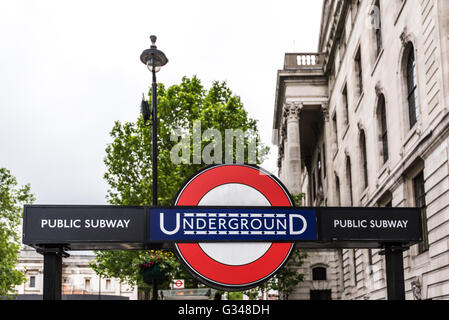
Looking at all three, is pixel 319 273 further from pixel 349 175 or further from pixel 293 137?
pixel 293 137

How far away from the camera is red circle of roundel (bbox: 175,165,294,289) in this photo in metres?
3.09

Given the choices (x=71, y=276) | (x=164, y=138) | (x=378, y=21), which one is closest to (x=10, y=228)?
(x=164, y=138)

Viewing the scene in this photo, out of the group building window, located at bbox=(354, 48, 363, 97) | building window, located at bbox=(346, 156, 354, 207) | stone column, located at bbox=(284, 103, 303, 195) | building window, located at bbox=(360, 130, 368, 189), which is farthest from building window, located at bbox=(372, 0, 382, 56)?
stone column, located at bbox=(284, 103, 303, 195)

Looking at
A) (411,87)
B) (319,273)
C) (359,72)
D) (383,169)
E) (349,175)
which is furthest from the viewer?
(319,273)

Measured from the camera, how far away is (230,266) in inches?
123

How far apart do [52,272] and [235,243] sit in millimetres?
1141

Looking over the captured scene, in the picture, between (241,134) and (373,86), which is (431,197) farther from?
(241,134)

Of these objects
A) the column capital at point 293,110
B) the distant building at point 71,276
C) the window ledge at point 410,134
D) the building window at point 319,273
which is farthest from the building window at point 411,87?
the distant building at point 71,276

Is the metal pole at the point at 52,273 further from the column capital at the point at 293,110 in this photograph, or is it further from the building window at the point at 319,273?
the column capital at the point at 293,110

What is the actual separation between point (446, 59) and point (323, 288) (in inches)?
1037

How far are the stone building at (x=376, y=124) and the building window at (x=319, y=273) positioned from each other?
0.07 metres

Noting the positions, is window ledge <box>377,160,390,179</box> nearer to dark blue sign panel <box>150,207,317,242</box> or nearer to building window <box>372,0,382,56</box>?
building window <box>372,0,382,56</box>

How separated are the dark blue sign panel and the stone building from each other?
15634 millimetres

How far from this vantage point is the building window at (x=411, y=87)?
73.7 ft
